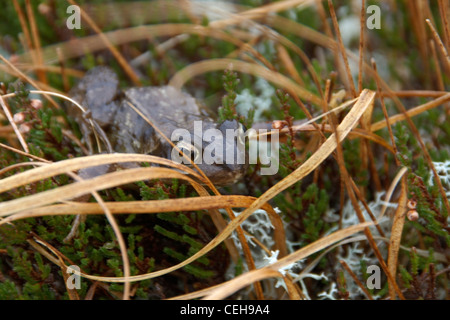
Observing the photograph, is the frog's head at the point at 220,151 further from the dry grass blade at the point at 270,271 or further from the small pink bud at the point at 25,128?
the small pink bud at the point at 25,128

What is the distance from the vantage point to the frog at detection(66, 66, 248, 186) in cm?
268

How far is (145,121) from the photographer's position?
3.21 m

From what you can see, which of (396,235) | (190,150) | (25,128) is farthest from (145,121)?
(396,235)

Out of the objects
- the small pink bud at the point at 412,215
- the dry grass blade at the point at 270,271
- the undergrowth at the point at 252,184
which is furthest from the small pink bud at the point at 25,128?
the small pink bud at the point at 412,215

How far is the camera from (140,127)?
3.23 m

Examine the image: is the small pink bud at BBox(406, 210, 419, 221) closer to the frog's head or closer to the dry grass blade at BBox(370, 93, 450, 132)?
the dry grass blade at BBox(370, 93, 450, 132)

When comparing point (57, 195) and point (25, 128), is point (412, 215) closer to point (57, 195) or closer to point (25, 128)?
point (57, 195)

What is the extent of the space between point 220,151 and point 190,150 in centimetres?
19

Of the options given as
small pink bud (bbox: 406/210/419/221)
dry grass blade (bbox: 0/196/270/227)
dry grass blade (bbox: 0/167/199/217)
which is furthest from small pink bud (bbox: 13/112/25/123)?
small pink bud (bbox: 406/210/419/221)

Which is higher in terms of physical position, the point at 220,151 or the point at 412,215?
the point at 220,151

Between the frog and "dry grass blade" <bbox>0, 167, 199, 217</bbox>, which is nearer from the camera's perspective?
"dry grass blade" <bbox>0, 167, 199, 217</bbox>

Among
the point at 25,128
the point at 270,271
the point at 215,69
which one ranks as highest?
the point at 215,69

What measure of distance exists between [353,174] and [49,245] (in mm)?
2099
